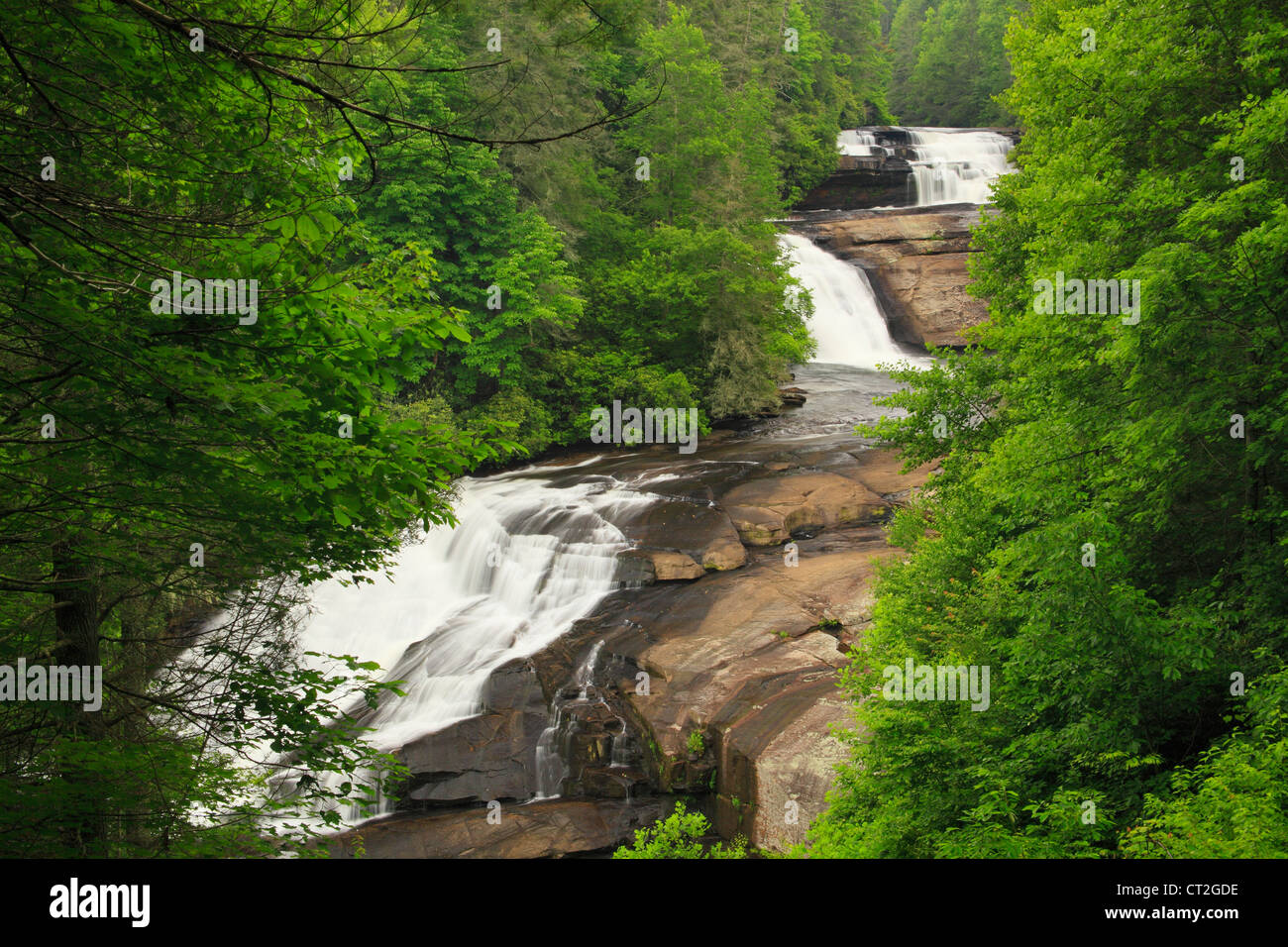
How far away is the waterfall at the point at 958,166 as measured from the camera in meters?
39.4

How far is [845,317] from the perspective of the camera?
32.8m

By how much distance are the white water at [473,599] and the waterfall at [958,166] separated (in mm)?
29043

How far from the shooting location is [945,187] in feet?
131

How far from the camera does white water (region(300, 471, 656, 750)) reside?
13586 mm

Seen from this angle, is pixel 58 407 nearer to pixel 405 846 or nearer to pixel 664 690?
pixel 405 846

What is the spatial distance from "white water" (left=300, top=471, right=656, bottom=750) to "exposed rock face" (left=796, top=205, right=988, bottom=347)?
18006 mm

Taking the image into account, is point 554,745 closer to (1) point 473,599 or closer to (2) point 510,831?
(2) point 510,831

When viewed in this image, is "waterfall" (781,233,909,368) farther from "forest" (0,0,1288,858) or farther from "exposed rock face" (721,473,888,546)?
"forest" (0,0,1288,858)

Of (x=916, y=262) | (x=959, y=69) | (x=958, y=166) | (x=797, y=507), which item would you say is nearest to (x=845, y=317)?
(x=916, y=262)
